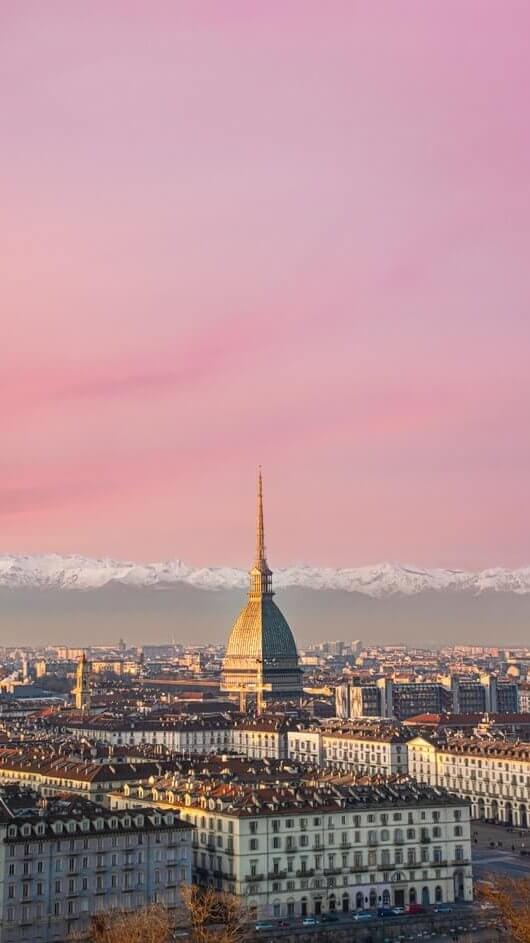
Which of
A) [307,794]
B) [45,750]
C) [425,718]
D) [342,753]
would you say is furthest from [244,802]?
[425,718]

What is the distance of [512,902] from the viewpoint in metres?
77.5

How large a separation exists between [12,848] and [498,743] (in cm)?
6550

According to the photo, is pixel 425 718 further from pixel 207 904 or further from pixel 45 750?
pixel 207 904

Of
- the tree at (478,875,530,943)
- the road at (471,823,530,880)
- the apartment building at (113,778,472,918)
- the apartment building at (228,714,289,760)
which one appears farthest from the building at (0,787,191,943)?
the apartment building at (228,714,289,760)

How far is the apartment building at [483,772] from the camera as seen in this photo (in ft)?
415

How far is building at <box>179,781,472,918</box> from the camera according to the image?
8400 centimetres

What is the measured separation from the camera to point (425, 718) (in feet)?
576

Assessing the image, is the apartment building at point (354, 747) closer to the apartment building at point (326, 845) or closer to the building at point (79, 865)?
the apartment building at point (326, 845)

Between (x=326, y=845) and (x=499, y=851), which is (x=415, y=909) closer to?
(x=326, y=845)

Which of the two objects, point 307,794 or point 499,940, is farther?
point 307,794

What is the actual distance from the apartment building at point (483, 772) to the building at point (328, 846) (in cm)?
3251

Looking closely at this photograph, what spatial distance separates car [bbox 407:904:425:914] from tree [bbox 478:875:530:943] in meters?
3.52

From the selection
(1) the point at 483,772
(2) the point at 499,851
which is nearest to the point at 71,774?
(2) the point at 499,851

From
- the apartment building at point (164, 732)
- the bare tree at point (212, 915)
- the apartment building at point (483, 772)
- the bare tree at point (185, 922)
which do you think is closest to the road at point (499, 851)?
the apartment building at point (483, 772)
